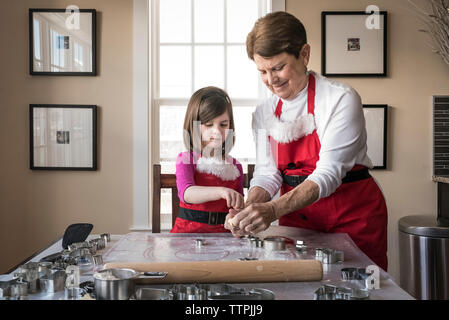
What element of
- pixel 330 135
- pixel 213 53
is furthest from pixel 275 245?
pixel 213 53

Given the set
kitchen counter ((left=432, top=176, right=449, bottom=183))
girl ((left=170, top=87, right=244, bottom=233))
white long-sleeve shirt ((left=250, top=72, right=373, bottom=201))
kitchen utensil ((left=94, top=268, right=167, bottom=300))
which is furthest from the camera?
kitchen counter ((left=432, top=176, right=449, bottom=183))

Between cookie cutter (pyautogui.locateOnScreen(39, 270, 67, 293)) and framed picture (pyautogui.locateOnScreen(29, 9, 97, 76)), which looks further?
framed picture (pyautogui.locateOnScreen(29, 9, 97, 76))

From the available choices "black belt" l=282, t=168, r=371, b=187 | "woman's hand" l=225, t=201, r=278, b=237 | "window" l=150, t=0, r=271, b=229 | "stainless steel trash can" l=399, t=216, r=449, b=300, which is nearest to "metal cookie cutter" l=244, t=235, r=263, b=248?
"woman's hand" l=225, t=201, r=278, b=237

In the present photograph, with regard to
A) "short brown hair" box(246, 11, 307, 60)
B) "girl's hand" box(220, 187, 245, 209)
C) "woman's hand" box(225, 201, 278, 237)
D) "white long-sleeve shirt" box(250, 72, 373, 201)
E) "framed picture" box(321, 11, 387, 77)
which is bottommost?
"woman's hand" box(225, 201, 278, 237)

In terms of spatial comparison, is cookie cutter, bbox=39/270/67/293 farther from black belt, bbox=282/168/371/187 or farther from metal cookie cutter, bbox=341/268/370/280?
black belt, bbox=282/168/371/187

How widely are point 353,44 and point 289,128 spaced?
2.75ft

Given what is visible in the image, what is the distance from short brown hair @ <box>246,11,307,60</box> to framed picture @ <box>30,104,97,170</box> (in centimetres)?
90

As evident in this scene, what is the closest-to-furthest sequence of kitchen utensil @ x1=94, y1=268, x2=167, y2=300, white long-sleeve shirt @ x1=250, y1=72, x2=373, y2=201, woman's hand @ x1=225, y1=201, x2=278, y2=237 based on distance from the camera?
kitchen utensil @ x1=94, y1=268, x2=167, y2=300, woman's hand @ x1=225, y1=201, x2=278, y2=237, white long-sleeve shirt @ x1=250, y1=72, x2=373, y2=201

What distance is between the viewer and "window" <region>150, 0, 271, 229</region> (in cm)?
127

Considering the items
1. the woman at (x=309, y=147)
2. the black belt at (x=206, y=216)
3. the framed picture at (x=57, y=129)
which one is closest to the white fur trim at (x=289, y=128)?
the woman at (x=309, y=147)

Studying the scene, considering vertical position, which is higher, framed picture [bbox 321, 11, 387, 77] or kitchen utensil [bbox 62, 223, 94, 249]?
framed picture [bbox 321, 11, 387, 77]

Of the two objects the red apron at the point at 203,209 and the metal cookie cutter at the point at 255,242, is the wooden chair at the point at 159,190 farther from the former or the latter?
the metal cookie cutter at the point at 255,242

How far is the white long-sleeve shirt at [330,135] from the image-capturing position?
0.87m

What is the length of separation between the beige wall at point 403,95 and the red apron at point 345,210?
2.47 ft
